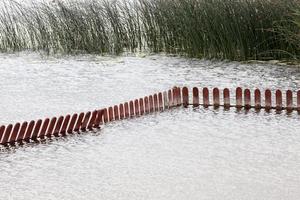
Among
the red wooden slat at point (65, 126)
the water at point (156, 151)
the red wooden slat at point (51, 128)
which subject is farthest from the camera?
the red wooden slat at point (65, 126)

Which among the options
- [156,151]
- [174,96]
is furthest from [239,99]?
[156,151]

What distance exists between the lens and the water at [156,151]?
1080 centimetres

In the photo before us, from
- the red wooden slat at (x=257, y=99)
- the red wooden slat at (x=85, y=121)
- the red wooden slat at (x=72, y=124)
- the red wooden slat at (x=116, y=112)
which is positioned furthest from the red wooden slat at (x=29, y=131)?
the red wooden slat at (x=257, y=99)

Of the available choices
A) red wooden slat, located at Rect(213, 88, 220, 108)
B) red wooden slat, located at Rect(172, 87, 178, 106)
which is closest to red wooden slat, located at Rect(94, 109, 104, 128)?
red wooden slat, located at Rect(172, 87, 178, 106)

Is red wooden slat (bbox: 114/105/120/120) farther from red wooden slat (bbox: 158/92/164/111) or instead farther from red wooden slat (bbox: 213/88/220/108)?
red wooden slat (bbox: 213/88/220/108)

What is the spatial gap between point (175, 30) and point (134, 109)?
6.93 metres

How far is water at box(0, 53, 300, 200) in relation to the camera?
425 inches

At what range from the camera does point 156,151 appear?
1270 centimetres

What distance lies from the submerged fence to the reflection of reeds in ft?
11.9

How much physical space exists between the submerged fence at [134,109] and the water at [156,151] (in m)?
0.31

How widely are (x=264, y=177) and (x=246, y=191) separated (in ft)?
2.20

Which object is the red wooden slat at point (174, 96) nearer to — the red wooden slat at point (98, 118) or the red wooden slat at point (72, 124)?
the red wooden slat at point (98, 118)

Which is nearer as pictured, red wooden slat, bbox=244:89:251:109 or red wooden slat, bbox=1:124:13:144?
red wooden slat, bbox=1:124:13:144

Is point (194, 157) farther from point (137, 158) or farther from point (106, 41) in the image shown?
point (106, 41)
